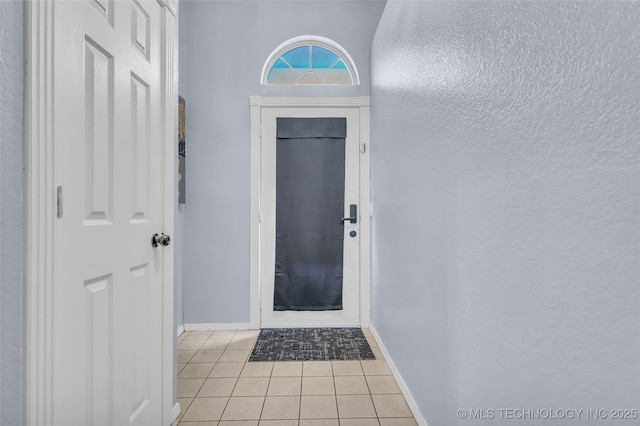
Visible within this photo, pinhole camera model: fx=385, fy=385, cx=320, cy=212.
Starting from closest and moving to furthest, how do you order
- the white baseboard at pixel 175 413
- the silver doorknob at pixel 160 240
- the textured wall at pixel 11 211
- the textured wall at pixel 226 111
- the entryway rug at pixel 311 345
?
the textured wall at pixel 11 211 → the silver doorknob at pixel 160 240 → the white baseboard at pixel 175 413 → the entryway rug at pixel 311 345 → the textured wall at pixel 226 111

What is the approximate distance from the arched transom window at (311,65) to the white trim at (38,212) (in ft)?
8.27

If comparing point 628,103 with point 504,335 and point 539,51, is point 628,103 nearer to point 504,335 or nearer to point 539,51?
point 539,51

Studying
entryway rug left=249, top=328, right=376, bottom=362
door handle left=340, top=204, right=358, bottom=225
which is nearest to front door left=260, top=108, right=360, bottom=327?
door handle left=340, top=204, right=358, bottom=225

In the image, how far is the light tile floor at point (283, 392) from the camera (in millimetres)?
1854

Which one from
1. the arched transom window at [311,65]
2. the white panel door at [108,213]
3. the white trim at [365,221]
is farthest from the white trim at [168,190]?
the white trim at [365,221]

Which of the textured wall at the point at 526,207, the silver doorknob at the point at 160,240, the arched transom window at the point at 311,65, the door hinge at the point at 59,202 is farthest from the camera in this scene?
the arched transom window at the point at 311,65

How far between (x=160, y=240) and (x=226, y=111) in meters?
1.91

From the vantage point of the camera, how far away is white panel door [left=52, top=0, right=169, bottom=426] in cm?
104

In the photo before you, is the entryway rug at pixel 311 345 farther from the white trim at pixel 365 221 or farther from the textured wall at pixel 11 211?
the textured wall at pixel 11 211

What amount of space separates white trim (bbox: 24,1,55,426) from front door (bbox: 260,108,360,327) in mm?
2304

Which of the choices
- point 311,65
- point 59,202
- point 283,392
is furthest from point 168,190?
point 311,65

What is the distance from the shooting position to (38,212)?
3.10 feet

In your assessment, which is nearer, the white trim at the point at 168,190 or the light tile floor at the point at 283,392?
the white trim at the point at 168,190

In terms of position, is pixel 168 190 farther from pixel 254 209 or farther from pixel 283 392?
pixel 254 209
